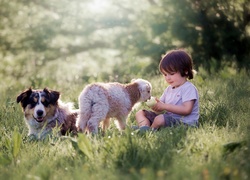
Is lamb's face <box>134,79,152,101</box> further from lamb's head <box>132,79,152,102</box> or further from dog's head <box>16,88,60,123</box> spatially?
dog's head <box>16,88,60,123</box>

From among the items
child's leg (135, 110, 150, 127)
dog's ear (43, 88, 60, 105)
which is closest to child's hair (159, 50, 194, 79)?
child's leg (135, 110, 150, 127)

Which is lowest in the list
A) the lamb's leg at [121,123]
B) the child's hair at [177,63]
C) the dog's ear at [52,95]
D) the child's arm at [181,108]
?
the lamb's leg at [121,123]

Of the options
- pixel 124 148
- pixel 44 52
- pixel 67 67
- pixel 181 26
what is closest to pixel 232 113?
pixel 124 148

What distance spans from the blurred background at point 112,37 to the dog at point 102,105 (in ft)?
13.6

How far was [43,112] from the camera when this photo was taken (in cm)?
547

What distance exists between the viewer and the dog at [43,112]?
18.2 feet

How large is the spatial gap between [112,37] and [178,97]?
10.9m

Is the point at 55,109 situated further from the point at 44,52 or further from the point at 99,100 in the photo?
the point at 44,52

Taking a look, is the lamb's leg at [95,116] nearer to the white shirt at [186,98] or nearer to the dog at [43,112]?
the dog at [43,112]

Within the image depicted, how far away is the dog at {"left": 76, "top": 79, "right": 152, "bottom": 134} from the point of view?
17.0 feet

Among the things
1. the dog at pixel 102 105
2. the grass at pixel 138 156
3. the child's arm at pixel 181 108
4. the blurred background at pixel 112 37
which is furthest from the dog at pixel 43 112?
the blurred background at pixel 112 37

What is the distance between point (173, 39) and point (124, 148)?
7607 mm

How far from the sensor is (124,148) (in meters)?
3.68

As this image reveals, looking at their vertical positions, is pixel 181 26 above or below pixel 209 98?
above
